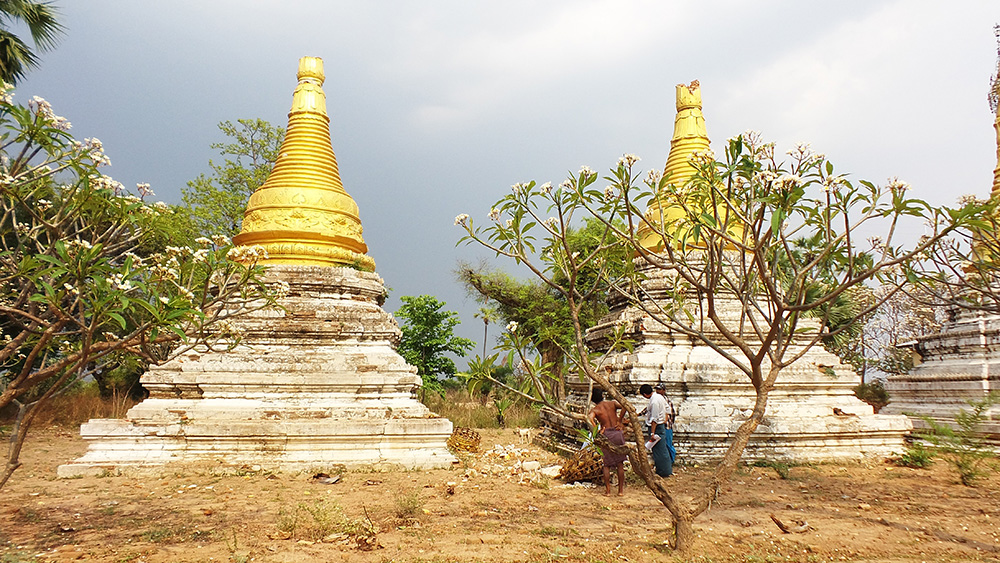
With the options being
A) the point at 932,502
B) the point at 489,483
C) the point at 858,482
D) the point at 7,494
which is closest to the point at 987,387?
the point at 858,482

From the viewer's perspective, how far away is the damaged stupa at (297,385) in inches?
290

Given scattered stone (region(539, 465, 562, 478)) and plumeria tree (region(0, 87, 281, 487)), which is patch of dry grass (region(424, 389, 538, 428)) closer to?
scattered stone (region(539, 465, 562, 478))

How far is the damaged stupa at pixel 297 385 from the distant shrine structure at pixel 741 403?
8.41ft

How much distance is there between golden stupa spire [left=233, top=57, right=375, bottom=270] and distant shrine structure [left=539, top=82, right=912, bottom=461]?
4.52m

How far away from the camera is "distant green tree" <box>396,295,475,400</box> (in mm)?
17359

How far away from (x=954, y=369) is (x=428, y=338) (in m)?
12.2

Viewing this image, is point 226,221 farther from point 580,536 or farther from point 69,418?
point 580,536

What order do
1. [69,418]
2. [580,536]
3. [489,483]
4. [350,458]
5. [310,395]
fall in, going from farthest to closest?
[69,418]
[310,395]
[350,458]
[489,483]
[580,536]

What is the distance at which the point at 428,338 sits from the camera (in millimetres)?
17656

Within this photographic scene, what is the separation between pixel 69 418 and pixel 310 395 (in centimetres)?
962

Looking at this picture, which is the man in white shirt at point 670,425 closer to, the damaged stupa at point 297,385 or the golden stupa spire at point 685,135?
the damaged stupa at point 297,385

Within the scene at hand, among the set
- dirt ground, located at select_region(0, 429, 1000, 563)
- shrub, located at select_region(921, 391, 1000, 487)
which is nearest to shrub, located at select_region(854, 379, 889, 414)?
shrub, located at select_region(921, 391, 1000, 487)

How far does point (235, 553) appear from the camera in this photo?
405 cm

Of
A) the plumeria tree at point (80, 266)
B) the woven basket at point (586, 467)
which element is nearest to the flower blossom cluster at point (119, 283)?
the plumeria tree at point (80, 266)
